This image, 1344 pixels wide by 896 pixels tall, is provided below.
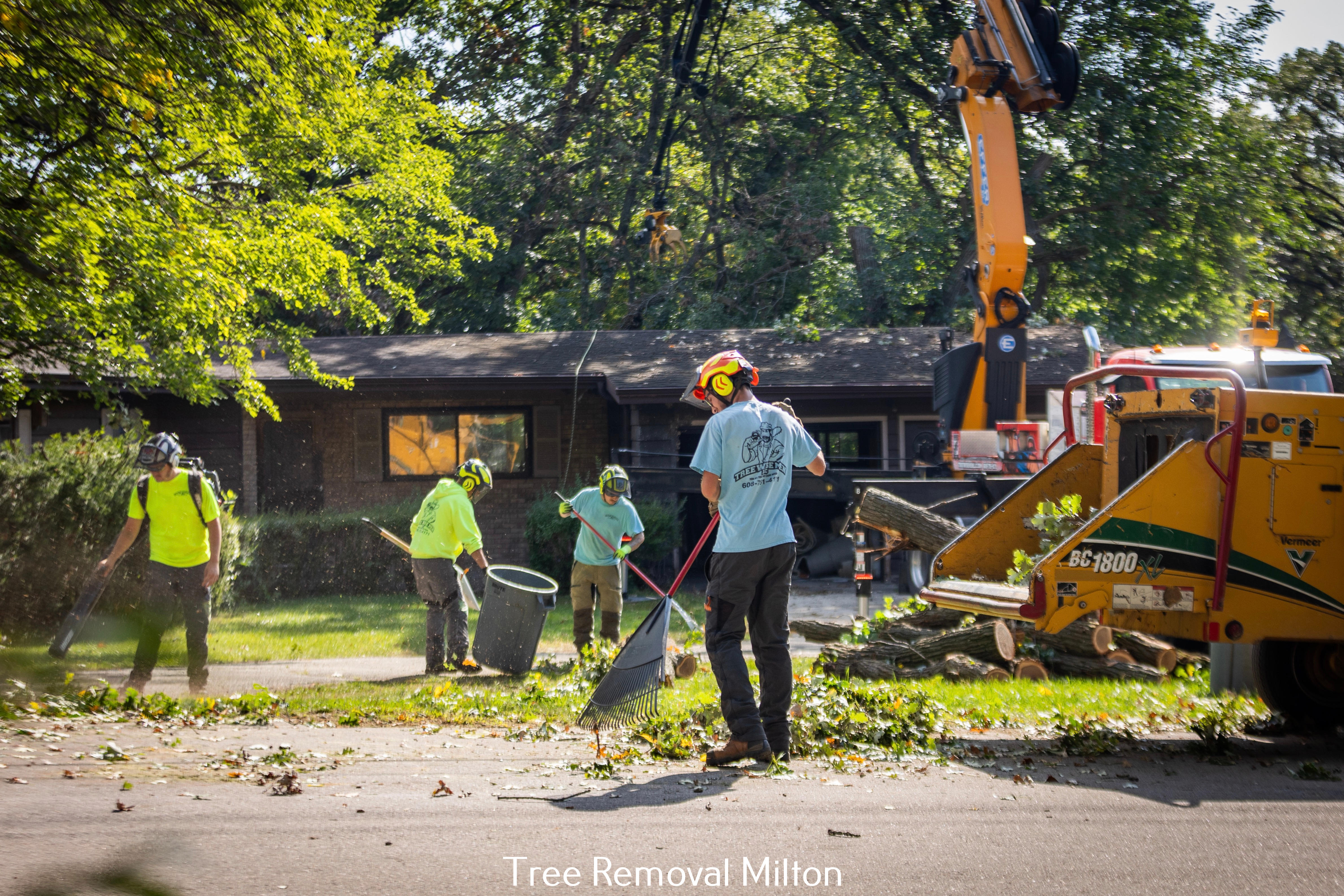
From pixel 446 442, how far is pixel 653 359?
3.61 meters

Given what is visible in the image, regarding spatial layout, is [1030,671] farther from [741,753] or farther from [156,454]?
[156,454]

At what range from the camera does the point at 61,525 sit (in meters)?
10.8

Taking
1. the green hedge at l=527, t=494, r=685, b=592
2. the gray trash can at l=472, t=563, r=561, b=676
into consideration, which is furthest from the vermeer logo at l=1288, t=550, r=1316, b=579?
the green hedge at l=527, t=494, r=685, b=592

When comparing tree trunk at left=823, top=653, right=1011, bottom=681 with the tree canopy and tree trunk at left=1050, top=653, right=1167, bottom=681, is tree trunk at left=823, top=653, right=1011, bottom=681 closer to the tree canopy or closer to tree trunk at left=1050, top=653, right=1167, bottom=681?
tree trunk at left=1050, top=653, right=1167, bottom=681

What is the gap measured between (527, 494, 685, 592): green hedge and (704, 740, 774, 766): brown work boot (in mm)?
9263

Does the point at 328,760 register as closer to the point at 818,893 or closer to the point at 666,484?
the point at 818,893

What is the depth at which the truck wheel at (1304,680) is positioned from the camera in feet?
21.9

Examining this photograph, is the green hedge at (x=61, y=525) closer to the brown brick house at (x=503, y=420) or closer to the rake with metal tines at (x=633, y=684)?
the rake with metal tines at (x=633, y=684)

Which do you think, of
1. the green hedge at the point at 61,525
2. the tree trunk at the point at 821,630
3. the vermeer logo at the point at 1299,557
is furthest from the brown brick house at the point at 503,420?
the vermeer logo at the point at 1299,557

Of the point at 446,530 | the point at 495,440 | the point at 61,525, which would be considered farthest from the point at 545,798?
the point at 495,440

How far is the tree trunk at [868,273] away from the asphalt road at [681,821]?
1711 cm

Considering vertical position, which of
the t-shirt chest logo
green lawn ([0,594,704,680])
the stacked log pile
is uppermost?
the t-shirt chest logo

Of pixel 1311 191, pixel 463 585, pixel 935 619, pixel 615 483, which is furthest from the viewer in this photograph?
pixel 1311 191

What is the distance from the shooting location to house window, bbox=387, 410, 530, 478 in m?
18.2
